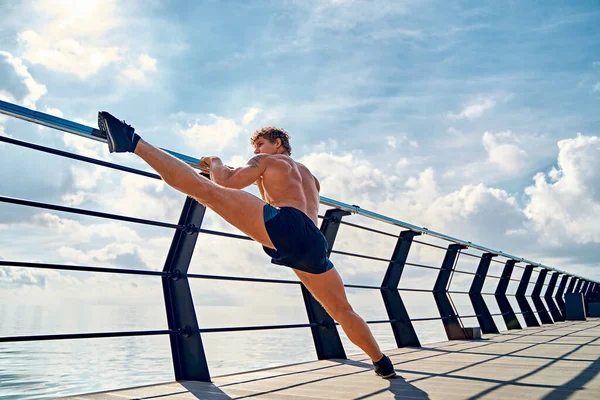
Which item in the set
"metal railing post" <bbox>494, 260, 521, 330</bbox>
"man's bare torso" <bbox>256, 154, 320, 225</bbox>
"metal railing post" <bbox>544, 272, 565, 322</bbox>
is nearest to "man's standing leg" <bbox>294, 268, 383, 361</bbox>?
"man's bare torso" <bbox>256, 154, 320, 225</bbox>

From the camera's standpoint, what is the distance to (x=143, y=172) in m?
2.36

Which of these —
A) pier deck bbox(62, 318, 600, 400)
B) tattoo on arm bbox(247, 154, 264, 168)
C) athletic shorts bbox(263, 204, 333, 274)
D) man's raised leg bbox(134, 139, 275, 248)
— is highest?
tattoo on arm bbox(247, 154, 264, 168)

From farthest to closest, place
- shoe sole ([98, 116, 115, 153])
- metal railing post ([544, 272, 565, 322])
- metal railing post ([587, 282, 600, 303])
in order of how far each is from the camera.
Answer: metal railing post ([587, 282, 600, 303]) → metal railing post ([544, 272, 565, 322]) → shoe sole ([98, 116, 115, 153])

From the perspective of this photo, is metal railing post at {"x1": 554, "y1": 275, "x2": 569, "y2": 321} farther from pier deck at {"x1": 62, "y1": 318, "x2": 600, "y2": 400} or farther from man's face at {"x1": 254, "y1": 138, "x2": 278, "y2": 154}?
man's face at {"x1": 254, "y1": 138, "x2": 278, "y2": 154}

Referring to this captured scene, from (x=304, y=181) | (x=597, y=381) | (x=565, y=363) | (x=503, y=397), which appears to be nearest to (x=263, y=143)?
(x=304, y=181)

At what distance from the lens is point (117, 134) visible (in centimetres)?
191

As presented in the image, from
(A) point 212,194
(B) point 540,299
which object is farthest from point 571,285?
(A) point 212,194

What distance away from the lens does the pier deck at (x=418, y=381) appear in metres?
2.04

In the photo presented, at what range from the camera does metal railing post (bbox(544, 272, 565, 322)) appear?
10.2 m

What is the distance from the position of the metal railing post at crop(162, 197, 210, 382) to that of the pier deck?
106 millimetres

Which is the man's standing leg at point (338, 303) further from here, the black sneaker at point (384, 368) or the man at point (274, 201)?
the black sneaker at point (384, 368)

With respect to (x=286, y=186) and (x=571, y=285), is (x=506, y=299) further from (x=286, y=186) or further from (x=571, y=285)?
(x=571, y=285)

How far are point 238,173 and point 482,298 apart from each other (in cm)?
511

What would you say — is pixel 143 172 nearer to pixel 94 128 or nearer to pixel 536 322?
pixel 94 128
